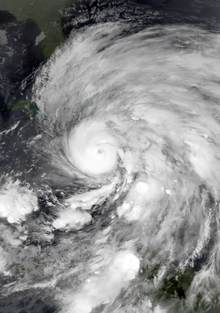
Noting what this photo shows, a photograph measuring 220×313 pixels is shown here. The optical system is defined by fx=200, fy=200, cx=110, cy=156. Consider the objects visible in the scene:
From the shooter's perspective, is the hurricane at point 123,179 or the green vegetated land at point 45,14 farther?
the green vegetated land at point 45,14

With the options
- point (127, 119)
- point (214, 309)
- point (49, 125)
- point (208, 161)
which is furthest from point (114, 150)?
point (214, 309)

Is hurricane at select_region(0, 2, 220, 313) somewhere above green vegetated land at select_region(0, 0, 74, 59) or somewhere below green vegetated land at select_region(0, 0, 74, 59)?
below

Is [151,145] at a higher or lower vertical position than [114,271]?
higher

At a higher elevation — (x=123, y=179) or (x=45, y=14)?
(x=45, y=14)

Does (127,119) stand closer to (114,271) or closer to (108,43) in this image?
(108,43)

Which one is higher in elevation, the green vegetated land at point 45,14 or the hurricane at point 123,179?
Result: the green vegetated land at point 45,14
